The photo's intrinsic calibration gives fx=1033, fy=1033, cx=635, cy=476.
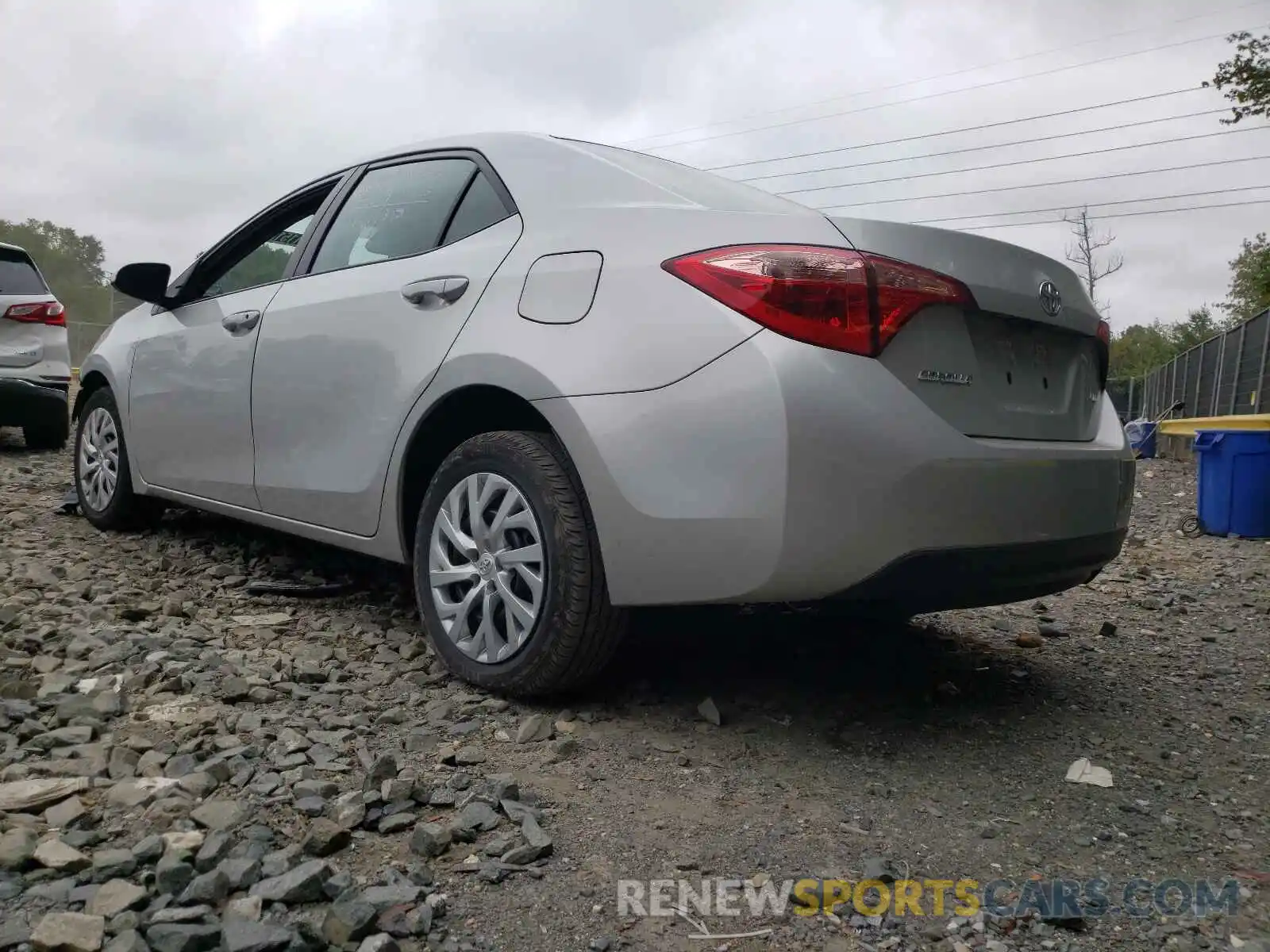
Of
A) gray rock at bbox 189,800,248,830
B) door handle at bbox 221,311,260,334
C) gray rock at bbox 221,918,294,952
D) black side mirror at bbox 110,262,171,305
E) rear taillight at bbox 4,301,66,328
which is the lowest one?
gray rock at bbox 221,918,294,952

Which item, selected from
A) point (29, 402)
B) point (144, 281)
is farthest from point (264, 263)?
point (29, 402)

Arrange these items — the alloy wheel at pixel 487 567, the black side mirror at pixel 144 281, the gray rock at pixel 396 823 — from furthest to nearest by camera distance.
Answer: the black side mirror at pixel 144 281 < the alloy wheel at pixel 487 567 < the gray rock at pixel 396 823

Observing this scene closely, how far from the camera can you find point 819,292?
2.40 m

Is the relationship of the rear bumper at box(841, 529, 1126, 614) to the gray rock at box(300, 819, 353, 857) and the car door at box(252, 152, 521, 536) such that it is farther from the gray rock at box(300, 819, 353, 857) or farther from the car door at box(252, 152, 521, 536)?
the car door at box(252, 152, 521, 536)

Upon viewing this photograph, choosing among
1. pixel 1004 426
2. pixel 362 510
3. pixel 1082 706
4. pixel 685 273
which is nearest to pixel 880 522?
pixel 1004 426

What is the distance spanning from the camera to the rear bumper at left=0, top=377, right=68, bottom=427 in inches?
314

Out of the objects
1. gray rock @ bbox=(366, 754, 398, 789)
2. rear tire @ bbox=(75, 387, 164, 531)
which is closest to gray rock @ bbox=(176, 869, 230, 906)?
gray rock @ bbox=(366, 754, 398, 789)

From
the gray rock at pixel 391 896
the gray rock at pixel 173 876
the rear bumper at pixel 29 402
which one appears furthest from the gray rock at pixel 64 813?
the rear bumper at pixel 29 402

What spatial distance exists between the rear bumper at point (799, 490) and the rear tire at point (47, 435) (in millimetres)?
7449

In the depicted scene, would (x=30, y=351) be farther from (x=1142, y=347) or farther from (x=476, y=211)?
(x=1142, y=347)

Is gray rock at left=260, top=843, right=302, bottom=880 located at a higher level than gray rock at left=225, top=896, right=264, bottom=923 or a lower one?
higher

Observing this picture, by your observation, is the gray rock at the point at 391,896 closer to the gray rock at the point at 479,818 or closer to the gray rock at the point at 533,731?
the gray rock at the point at 479,818

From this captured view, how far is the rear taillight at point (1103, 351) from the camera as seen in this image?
3.09 m

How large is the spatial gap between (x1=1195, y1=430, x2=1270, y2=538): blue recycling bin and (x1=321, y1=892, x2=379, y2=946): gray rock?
7140mm
